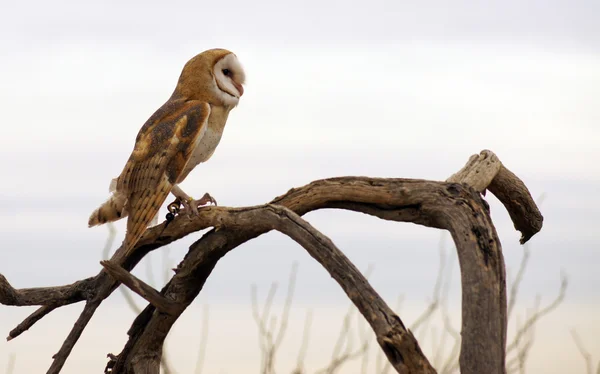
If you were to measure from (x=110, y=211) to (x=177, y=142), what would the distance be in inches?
22.0

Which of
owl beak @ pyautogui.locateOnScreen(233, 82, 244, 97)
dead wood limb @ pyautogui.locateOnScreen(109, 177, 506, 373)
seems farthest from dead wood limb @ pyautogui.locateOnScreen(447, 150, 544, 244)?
owl beak @ pyautogui.locateOnScreen(233, 82, 244, 97)

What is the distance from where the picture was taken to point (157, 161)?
4344 millimetres

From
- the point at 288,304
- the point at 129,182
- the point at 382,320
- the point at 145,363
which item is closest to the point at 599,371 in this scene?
the point at 288,304

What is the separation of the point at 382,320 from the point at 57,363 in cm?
195

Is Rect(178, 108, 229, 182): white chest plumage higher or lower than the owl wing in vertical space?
higher

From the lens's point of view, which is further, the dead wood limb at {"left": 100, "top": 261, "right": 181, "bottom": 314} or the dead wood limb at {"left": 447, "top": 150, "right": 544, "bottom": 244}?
the dead wood limb at {"left": 447, "top": 150, "right": 544, "bottom": 244}

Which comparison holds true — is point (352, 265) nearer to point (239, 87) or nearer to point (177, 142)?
point (177, 142)

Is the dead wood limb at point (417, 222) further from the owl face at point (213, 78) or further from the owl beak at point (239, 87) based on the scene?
the owl beak at point (239, 87)

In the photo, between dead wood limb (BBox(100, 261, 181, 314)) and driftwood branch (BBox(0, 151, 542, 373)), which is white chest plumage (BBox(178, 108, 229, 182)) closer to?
driftwood branch (BBox(0, 151, 542, 373))

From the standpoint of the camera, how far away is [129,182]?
173 inches

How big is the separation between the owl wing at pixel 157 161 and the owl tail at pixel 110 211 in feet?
0.28

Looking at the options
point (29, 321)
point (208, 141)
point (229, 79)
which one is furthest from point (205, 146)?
point (29, 321)

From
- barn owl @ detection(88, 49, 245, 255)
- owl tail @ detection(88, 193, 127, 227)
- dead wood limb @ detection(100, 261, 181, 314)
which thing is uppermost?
barn owl @ detection(88, 49, 245, 255)

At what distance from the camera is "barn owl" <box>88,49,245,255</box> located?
14.2 ft
